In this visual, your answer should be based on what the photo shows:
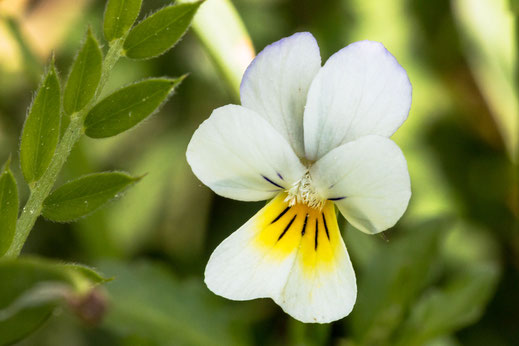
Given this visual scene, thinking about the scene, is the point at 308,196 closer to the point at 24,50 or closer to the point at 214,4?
the point at 214,4

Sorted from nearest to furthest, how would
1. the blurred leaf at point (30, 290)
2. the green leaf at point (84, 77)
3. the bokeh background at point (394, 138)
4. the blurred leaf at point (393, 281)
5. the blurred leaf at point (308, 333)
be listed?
the blurred leaf at point (30, 290)
the green leaf at point (84, 77)
the blurred leaf at point (308, 333)
the blurred leaf at point (393, 281)
the bokeh background at point (394, 138)

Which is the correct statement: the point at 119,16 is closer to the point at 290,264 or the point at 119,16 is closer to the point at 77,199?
the point at 77,199

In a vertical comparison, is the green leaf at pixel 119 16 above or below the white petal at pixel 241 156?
above

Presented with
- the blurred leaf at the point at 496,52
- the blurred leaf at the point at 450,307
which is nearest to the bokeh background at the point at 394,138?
the blurred leaf at the point at 496,52

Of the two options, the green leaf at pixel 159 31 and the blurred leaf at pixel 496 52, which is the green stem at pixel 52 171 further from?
the blurred leaf at pixel 496 52

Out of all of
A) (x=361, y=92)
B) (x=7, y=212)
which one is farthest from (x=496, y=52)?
(x=7, y=212)

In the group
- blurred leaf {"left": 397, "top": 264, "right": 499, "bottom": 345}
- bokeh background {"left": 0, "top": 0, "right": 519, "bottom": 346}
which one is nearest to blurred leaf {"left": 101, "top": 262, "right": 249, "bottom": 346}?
bokeh background {"left": 0, "top": 0, "right": 519, "bottom": 346}
